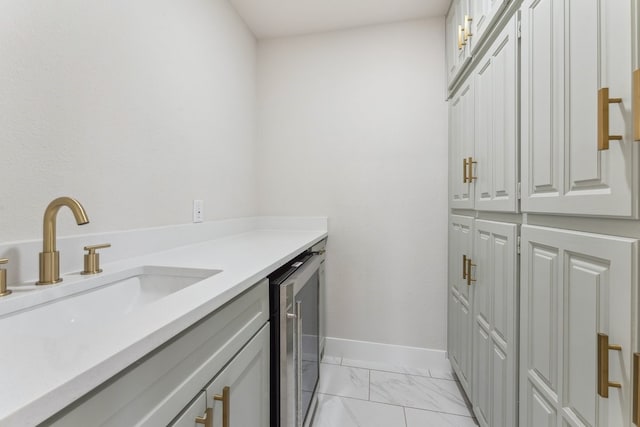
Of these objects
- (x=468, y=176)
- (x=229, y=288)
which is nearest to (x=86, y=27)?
(x=229, y=288)

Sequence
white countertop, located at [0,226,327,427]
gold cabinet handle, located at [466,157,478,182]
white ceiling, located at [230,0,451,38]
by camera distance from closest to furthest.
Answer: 1. white countertop, located at [0,226,327,427]
2. gold cabinet handle, located at [466,157,478,182]
3. white ceiling, located at [230,0,451,38]

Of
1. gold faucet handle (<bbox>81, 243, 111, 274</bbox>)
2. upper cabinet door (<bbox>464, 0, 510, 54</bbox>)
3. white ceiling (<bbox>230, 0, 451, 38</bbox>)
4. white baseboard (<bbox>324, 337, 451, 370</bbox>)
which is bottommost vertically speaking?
white baseboard (<bbox>324, 337, 451, 370</bbox>)

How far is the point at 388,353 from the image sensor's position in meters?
2.04

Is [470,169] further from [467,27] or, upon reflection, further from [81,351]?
[81,351]

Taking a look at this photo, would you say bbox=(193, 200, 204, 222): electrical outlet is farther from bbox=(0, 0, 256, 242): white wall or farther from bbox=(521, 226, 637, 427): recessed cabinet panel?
bbox=(521, 226, 637, 427): recessed cabinet panel

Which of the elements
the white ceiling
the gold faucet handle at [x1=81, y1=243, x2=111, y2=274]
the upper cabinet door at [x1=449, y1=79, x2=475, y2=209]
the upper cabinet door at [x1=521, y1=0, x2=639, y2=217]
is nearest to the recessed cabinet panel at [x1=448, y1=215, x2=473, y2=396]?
the upper cabinet door at [x1=449, y1=79, x2=475, y2=209]

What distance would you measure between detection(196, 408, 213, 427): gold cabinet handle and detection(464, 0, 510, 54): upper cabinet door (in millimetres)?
1560

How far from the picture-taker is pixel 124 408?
16.7 inches

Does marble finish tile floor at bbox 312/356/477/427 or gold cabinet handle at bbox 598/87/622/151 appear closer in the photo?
gold cabinet handle at bbox 598/87/622/151

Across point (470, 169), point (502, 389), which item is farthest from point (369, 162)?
point (502, 389)

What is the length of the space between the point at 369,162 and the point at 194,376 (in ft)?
5.75

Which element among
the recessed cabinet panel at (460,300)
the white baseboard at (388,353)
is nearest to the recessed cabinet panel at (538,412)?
the recessed cabinet panel at (460,300)

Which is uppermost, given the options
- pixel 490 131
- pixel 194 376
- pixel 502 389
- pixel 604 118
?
pixel 490 131

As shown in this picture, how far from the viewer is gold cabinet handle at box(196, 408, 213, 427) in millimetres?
587
